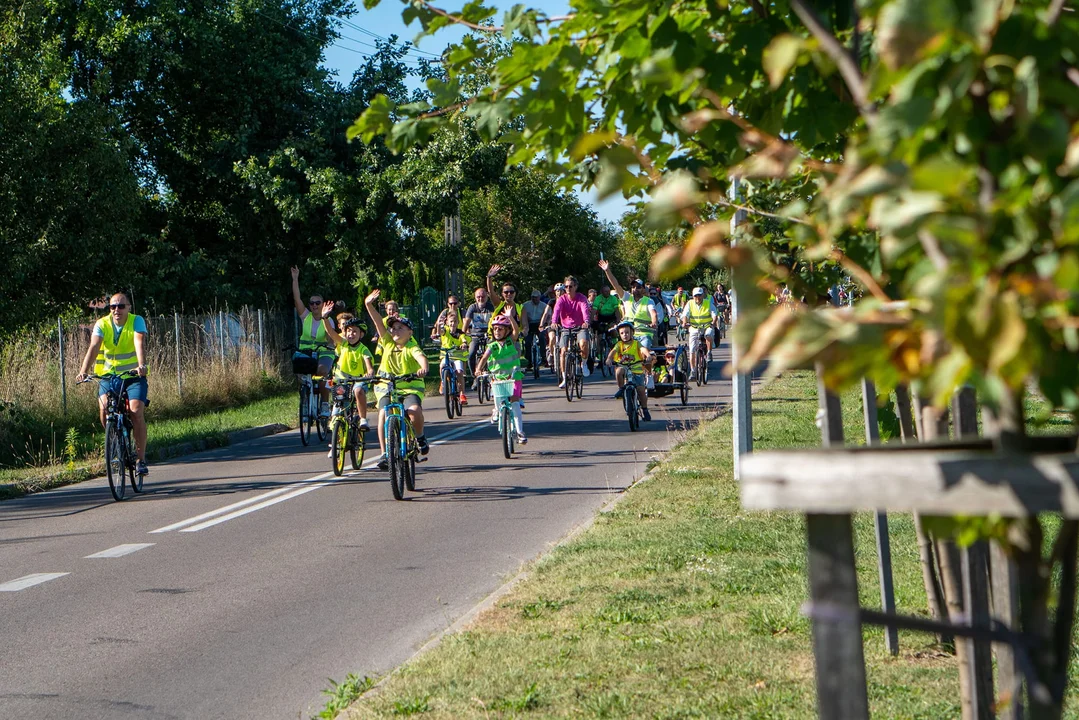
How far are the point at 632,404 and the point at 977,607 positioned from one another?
1365cm

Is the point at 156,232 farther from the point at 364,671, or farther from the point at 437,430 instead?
the point at 364,671

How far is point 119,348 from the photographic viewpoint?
12211mm

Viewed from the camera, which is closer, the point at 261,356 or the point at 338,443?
the point at 338,443

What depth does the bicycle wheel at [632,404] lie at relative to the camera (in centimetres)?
1672

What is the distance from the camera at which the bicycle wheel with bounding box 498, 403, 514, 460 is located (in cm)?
1422

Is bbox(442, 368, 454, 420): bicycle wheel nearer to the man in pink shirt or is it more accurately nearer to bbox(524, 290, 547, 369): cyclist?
the man in pink shirt

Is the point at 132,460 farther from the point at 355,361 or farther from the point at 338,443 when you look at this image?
the point at 355,361

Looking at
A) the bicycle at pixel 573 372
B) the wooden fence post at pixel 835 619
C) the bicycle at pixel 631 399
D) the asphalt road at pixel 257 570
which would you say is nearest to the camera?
the wooden fence post at pixel 835 619

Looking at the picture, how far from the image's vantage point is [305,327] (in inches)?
660

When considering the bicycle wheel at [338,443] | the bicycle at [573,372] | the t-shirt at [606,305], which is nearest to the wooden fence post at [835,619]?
the bicycle wheel at [338,443]

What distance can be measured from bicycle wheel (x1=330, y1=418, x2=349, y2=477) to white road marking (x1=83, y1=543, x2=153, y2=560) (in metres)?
3.66

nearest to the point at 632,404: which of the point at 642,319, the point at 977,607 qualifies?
the point at 642,319

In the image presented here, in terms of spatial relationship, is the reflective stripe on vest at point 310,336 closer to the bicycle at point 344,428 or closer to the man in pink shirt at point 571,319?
the bicycle at point 344,428

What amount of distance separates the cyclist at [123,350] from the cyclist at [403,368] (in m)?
2.33
